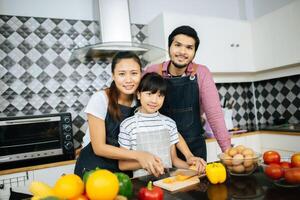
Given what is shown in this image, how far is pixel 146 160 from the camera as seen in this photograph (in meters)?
0.93

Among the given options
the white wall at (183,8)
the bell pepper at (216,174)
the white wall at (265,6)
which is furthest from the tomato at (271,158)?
the white wall at (265,6)

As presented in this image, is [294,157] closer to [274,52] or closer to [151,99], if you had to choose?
[151,99]

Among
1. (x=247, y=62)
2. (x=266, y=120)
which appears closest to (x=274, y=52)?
(x=247, y=62)

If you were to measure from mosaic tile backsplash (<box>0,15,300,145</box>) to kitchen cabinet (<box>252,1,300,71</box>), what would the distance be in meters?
0.43

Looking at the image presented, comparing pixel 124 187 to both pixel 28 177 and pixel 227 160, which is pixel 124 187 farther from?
pixel 28 177

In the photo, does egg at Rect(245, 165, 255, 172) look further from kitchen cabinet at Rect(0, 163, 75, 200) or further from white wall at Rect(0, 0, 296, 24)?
white wall at Rect(0, 0, 296, 24)

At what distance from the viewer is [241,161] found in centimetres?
84

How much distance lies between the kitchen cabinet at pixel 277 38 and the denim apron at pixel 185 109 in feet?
4.25

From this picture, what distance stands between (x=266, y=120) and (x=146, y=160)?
2.44 metres

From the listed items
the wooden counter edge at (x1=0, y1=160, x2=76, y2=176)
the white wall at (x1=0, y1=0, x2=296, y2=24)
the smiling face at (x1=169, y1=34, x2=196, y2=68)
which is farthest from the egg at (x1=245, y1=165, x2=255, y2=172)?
the white wall at (x1=0, y1=0, x2=296, y2=24)

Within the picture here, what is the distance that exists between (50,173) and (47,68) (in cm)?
92

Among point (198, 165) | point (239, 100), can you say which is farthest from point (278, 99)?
point (198, 165)

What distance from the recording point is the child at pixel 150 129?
3.98 ft

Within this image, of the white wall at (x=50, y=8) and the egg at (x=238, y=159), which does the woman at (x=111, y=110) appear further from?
the white wall at (x=50, y=8)
